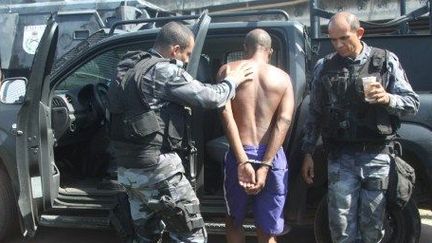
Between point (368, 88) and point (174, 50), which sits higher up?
point (174, 50)

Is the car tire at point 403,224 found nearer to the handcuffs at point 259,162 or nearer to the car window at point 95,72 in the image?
the handcuffs at point 259,162

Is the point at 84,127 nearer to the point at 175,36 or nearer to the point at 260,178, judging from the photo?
the point at 175,36

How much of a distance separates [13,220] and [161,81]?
200 centimetres

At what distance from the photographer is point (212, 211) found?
3.60m

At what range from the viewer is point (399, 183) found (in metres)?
3.09

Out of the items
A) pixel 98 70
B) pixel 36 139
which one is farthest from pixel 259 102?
pixel 98 70

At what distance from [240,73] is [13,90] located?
170cm

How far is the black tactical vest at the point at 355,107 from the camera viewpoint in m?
3.01

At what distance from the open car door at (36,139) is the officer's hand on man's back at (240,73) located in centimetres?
126

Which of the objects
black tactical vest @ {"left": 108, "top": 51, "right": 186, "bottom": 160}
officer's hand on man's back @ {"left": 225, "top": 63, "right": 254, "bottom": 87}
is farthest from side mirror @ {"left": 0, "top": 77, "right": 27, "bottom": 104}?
officer's hand on man's back @ {"left": 225, "top": 63, "right": 254, "bottom": 87}

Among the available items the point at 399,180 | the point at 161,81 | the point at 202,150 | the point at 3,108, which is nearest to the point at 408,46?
the point at 399,180

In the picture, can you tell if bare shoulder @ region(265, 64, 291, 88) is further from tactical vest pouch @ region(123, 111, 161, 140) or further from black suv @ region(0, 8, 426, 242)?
tactical vest pouch @ region(123, 111, 161, 140)

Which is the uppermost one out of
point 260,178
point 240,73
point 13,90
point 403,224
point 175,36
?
point 175,36

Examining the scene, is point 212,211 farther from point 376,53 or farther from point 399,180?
point 376,53
